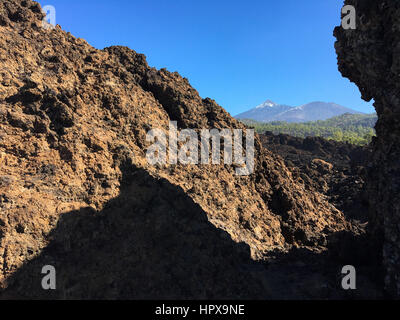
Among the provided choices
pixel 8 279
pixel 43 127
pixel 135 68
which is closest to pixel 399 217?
pixel 8 279

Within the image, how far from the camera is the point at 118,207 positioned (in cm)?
886

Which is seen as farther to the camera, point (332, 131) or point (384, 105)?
point (332, 131)

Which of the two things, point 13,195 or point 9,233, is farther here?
point 13,195

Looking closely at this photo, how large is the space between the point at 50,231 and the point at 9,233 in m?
0.92

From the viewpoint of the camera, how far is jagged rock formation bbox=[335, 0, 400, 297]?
7090mm

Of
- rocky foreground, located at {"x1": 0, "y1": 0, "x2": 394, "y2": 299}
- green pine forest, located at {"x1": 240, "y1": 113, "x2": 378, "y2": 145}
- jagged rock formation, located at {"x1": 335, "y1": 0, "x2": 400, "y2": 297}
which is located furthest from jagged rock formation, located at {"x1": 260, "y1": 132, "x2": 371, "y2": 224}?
green pine forest, located at {"x1": 240, "y1": 113, "x2": 378, "y2": 145}

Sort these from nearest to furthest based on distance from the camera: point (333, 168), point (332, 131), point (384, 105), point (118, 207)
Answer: point (384, 105) < point (118, 207) < point (333, 168) < point (332, 131)

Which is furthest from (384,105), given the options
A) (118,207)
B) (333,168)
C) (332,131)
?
(332,131)

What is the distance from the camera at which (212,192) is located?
36.2 ft

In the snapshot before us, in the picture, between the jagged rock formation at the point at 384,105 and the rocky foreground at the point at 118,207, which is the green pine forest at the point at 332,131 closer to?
the rocky foreground at the point at 118,207

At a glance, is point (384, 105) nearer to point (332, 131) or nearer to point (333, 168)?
point (333, 168)

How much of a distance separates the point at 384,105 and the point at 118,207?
27.2 feet

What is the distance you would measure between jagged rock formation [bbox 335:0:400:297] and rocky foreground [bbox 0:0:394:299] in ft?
3.55
